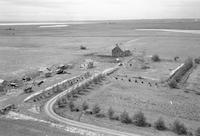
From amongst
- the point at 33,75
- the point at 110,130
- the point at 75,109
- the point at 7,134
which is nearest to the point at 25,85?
the point at 33,75

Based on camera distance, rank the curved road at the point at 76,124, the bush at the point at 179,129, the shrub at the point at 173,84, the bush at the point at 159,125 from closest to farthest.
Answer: the curved road at the point at 76,124 < the bush at the point at 179,129 < the bush at the point at 159,125 < the shrub at the point at 173,84

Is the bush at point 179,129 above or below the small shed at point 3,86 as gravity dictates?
below

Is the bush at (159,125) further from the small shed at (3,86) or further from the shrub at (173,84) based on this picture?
the small shed at (3,86)

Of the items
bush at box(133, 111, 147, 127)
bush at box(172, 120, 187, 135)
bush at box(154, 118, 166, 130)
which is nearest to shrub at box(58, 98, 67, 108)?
bush at box(133, 111, 147, 127)

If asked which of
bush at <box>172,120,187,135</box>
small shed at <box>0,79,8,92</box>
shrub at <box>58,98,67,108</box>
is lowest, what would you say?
bush at <box>172,120,187,135</box>

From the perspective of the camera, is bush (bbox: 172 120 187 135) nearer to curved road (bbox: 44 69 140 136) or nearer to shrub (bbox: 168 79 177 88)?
curved road (bbox: 44 69 140 136)

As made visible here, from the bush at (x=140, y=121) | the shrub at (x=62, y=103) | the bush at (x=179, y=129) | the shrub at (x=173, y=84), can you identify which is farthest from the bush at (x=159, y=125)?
the shrub at (x=173, y=84)

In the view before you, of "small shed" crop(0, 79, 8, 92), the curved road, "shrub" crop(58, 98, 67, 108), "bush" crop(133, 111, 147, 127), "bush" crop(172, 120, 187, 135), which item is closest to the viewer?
the curved road

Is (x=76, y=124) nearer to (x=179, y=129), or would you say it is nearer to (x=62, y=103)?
(x=62, y=103)

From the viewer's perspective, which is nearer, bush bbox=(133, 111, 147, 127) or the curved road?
the curved road

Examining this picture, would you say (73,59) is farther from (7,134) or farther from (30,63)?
(7,134)

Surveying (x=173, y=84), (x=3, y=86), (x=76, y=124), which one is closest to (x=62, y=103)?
(x=76, y=124)
